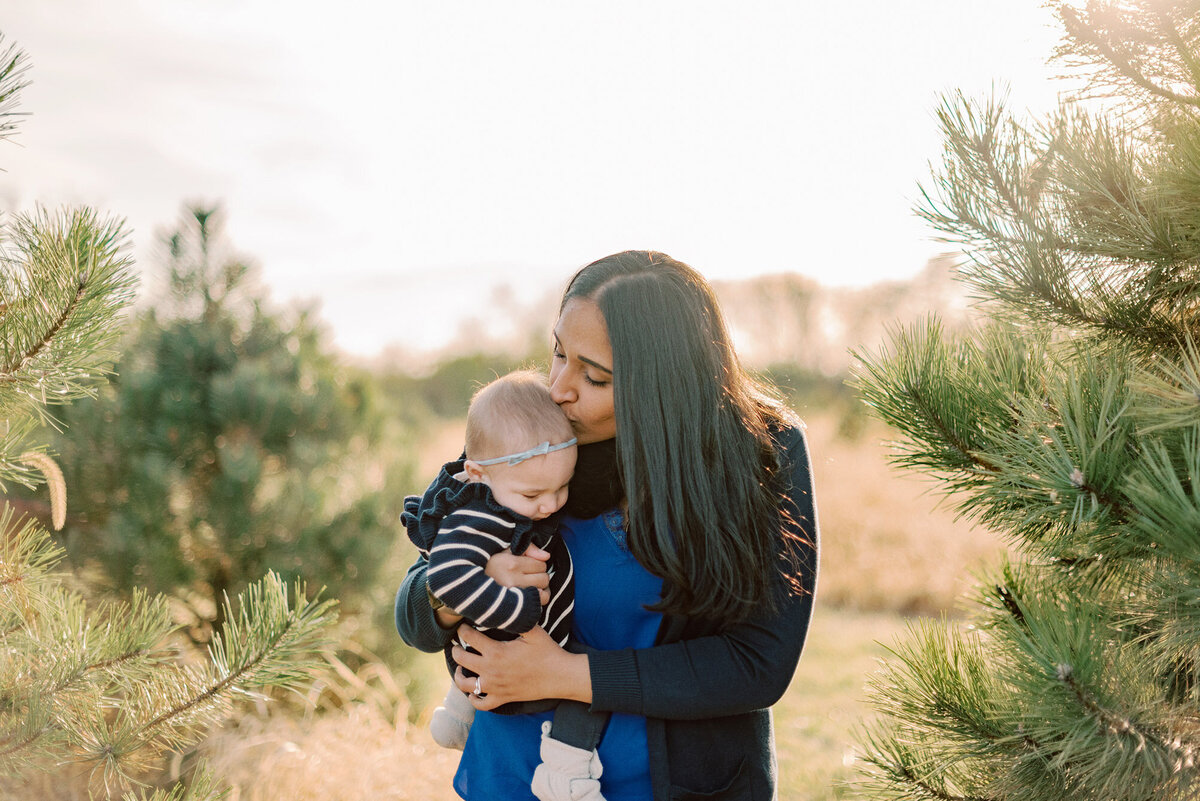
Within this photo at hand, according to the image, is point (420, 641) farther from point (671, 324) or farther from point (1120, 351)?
point (1120, 351)

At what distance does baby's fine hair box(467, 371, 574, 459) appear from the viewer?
1700mm

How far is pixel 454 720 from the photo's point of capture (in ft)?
6.54

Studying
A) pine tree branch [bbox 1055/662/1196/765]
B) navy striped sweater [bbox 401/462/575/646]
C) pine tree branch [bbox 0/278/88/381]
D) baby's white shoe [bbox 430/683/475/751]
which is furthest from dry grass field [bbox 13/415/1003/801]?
pine tree branch [bbox 0/278/88/381]

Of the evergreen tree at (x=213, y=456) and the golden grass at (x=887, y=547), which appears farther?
the golden grass at (x=887, y=547)

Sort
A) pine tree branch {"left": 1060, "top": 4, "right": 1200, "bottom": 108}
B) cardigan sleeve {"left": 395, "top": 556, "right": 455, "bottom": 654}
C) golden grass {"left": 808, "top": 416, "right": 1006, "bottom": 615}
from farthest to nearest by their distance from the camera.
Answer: golden grass {"left": 808, "top": 416, "right": 1006, "bottom": 615}, cardigan sleeve {"left": 395, "top": 556, "right": 455, "bottom": 654}, pine tree branch {"left": 1060, "top": 4, "right": 1200, "bottom": 108}

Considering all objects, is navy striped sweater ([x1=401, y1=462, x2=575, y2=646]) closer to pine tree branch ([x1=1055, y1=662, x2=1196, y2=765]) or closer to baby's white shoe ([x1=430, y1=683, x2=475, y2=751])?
baby's white shoe ([x1=430, y1=683, x2=475, y2=751])

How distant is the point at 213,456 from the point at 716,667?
2529mm

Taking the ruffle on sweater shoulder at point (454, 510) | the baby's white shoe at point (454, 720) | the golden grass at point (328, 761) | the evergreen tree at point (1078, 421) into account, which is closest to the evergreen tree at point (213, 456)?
the golden grass at point (328, 761)

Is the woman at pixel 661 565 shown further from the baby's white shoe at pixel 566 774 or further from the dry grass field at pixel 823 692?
the dry grass field at pixel 823 692

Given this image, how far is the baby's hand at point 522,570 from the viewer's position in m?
1.62

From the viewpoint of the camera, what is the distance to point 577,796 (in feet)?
5.20

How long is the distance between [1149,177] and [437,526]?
1488mm

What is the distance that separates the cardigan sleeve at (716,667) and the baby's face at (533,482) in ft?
1.06

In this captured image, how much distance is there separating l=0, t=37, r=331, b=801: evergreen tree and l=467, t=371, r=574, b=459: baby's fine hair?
1.76ft
